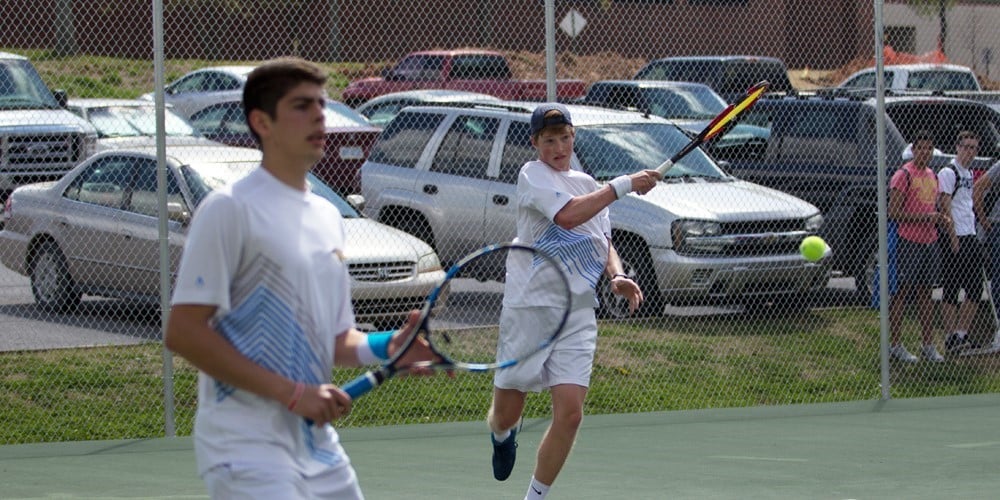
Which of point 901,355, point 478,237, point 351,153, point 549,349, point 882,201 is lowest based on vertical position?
point 351,153

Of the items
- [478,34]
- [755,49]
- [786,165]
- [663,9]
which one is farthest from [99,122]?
[755,49]

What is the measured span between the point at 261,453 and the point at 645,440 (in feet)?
18.3

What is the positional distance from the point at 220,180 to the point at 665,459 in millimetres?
4325

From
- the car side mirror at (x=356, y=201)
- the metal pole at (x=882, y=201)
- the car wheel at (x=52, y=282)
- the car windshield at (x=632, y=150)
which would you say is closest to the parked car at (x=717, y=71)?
the car windshield at (x=632, y=150)

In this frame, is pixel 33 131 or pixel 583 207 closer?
pixel 583 207

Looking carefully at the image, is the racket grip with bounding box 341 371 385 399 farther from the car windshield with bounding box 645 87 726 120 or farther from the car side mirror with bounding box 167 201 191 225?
the car windshield with bounding box 645 87 726 120

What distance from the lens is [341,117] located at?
64.6 ft

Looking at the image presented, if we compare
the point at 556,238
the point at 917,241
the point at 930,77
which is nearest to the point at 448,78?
the point at 930,77

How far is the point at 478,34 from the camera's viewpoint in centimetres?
2756

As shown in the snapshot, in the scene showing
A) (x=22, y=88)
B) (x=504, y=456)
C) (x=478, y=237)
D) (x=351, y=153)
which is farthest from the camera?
(x=351, y=153)

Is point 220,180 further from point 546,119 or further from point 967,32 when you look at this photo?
point 967,32

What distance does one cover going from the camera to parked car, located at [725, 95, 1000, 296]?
13.2m

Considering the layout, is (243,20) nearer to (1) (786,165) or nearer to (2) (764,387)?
(1) (786,165)

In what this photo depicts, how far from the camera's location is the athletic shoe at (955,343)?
11.9 meters
